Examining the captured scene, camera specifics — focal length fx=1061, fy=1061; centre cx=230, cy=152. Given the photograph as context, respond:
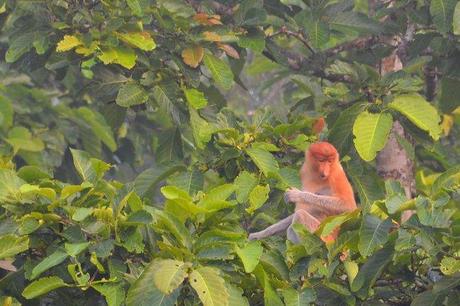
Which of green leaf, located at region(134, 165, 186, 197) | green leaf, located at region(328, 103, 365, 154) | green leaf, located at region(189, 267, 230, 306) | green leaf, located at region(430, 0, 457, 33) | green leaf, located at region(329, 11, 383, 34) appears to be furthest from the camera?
green leaf, located at region(329, 11, 383, 34)

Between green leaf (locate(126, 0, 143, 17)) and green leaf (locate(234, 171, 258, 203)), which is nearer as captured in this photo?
green leaf (locate(234, 171, 258, 203))

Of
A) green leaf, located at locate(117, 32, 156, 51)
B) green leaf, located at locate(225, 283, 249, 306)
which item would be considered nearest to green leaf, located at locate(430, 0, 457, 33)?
green leaf, located at locate(117, 32, 156, 51)

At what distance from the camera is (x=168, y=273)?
4.80 metres

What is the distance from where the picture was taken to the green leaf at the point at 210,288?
4.84 meters

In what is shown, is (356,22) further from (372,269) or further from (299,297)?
(299,297)

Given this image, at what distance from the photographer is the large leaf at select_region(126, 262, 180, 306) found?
4.91 metres

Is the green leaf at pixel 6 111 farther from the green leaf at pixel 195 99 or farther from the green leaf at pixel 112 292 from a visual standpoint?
the green leaf at pixel 112 292

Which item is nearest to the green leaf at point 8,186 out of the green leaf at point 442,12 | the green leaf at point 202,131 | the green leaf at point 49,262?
the green leaf at point 49,262

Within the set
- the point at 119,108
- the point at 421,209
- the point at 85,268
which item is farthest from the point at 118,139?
the point at 421,209

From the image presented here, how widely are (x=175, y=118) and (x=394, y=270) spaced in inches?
87.6

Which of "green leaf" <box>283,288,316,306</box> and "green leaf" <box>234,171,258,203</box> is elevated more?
"green leaf" <box>283,288,316,306</box>

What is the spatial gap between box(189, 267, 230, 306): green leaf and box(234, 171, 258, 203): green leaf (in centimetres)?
106

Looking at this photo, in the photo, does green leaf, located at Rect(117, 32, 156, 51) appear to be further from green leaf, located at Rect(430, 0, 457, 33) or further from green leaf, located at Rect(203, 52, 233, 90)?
green leaf, located at Rect(430, 0, 457, 33)

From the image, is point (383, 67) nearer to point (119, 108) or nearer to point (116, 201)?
point (119, 108)
